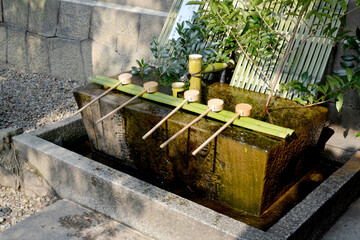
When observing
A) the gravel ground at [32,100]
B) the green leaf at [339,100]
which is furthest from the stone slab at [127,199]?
the gravel ground at [32,100]

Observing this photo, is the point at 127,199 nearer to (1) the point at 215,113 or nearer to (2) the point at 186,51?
(1) the point at 215,113

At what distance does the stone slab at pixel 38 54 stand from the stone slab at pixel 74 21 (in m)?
0.46

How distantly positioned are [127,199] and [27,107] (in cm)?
290

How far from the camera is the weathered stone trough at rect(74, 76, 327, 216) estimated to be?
2.60 m

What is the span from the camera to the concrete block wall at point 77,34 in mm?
4938

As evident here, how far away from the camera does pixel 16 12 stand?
243 inches

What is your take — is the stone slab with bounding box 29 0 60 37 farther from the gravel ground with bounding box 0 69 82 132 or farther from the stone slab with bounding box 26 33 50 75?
the gravel ground with bounding box 0 69 82 132

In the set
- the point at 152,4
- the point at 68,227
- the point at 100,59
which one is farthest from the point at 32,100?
the point at 68,227

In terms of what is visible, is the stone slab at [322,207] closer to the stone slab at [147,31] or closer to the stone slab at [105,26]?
the stone slab at [147,31]

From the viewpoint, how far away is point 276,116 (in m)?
2.95

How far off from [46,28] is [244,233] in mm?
4788

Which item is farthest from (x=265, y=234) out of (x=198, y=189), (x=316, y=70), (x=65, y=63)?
(x=65, y=63)

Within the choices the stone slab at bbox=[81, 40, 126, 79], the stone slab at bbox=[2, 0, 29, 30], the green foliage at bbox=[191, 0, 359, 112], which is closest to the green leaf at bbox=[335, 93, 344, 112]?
the green foliage at bbox=[191, 0, 359, 112]

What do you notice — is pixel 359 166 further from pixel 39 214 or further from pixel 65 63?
pixel 65 63
